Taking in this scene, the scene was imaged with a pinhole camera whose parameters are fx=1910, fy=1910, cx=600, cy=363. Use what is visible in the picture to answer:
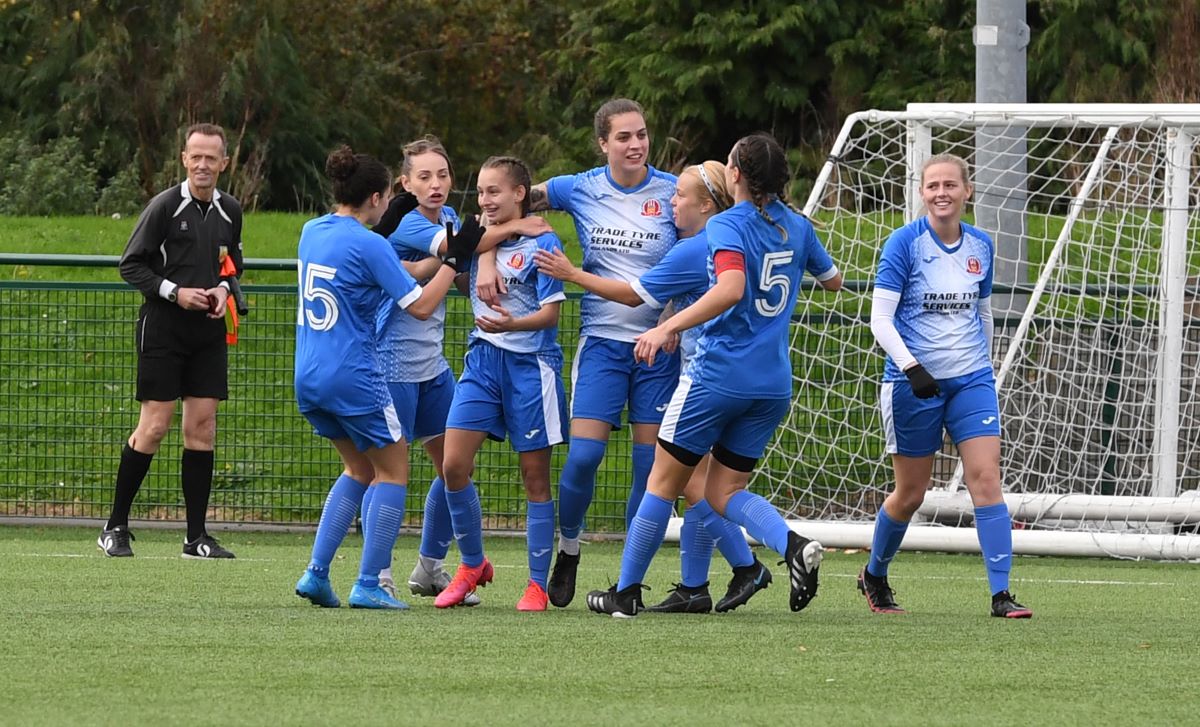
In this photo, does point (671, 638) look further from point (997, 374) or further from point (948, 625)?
point (997, 374)

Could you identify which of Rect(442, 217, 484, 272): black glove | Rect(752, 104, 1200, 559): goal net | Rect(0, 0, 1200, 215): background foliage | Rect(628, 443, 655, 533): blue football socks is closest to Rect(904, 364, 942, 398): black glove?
Rect(628, 443, 655, 533): blue football socks

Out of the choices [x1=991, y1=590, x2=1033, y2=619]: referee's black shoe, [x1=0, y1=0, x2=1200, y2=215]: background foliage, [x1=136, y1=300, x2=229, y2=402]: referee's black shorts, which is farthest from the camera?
[x1=0, y1=0, x2=1200, y2=215]: background foliage

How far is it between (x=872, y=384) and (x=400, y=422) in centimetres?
522

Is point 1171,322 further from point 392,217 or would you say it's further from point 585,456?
point 392,217

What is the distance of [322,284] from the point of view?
6750 mm

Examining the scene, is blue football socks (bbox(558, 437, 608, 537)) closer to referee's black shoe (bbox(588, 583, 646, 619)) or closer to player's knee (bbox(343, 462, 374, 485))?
referee's black shoe (bbox(588, 583, 646, 619))

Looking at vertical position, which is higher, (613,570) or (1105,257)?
(1105,257)

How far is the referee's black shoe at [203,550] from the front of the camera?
9289 millimetres

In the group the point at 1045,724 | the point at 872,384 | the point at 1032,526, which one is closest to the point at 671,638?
the point at 1045,724

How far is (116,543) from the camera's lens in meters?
9.30

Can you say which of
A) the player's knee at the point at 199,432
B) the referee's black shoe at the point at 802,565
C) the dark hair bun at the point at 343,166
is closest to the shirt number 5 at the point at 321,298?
the dark hair bun at the point at 343,166

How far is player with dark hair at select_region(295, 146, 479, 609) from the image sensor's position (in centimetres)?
673

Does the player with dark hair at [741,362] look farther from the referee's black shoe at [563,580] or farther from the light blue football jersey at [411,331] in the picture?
the light blue football jersey at [411,331]

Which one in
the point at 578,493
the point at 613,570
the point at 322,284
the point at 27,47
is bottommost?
the point at 613,570
